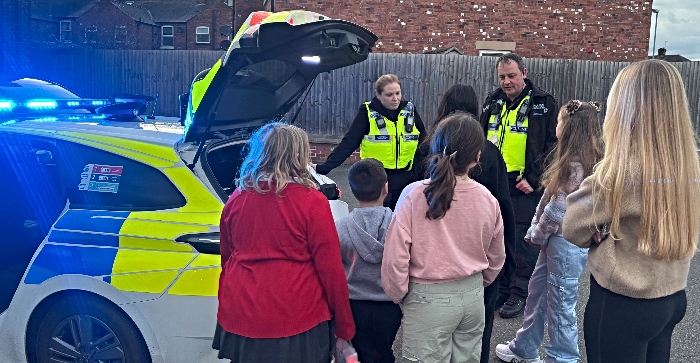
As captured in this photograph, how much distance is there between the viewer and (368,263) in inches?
108

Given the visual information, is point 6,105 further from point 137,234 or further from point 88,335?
point 88,335

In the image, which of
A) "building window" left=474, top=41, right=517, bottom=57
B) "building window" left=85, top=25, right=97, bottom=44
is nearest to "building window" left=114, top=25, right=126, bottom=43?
"building window" left=85, top=25, right=97, bottom=44

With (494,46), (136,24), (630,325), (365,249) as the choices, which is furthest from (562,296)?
(136,24)

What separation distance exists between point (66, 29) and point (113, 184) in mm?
38688

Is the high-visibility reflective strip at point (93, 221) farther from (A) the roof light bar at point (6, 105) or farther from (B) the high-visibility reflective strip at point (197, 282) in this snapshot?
(A) the roof light bar at point (6, 105)

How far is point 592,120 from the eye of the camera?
3303 mm

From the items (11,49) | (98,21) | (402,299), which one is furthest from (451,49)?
(98,21)

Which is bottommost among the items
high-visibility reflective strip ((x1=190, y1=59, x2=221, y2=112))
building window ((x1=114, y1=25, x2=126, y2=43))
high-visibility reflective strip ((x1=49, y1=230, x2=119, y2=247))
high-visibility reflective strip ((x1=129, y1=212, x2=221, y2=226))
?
high-visibility reflective strip ((x1=49, y1=230, x2=119, y2=247))

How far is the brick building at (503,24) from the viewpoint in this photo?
14930mm

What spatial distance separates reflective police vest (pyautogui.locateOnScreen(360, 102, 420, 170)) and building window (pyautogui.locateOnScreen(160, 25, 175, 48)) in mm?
33693

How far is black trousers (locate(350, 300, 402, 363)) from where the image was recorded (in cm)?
274

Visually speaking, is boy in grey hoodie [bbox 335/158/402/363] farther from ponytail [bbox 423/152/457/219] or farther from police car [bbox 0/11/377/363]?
police car [bbox 0/11/377/363]

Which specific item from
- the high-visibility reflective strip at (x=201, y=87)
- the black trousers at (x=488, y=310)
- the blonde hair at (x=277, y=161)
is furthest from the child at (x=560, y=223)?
the high-visibility reflective strip at (x=201, y=87)

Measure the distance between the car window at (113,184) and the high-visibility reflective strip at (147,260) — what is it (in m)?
0.24
